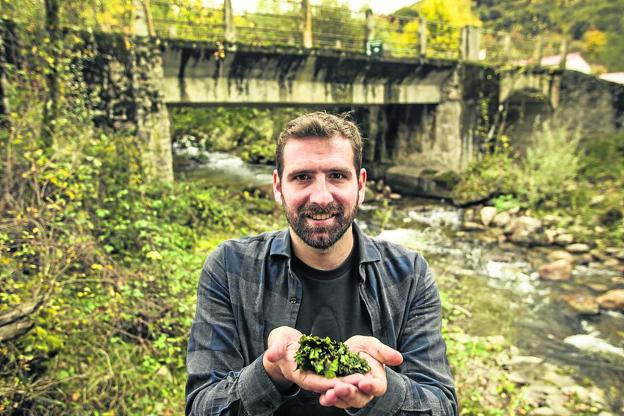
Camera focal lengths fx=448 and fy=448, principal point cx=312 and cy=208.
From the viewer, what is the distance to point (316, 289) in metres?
1.88

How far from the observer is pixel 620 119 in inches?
558

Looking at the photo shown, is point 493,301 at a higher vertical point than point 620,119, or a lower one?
lower

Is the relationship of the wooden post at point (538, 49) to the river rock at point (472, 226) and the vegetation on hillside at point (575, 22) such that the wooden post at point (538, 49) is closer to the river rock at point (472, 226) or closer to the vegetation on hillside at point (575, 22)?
the river rock at point (472, 226)

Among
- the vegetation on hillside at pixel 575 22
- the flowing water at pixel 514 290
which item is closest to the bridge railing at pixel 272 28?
the flowing water at pixel 514 290

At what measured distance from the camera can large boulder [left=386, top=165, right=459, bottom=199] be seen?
43.3ft

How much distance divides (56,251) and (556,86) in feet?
50.7

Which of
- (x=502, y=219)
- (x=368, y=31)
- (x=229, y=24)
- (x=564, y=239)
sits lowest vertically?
(x=564, y=239)

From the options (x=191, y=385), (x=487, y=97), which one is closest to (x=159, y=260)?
(x=191, y=385)

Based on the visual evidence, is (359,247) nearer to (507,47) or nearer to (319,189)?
(319,189)

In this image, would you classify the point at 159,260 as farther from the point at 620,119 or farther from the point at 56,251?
the point at 620,119

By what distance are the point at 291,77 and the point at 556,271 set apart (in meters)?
6.99

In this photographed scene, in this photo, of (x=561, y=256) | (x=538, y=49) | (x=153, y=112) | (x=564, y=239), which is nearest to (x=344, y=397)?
(x=153, y=112)

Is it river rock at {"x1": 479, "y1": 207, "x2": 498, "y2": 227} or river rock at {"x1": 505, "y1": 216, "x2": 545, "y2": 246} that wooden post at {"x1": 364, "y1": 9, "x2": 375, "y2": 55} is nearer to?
river rock at {"x1": 479, "y1": 207, "x2": 498, "y2": 227}

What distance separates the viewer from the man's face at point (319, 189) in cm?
182
